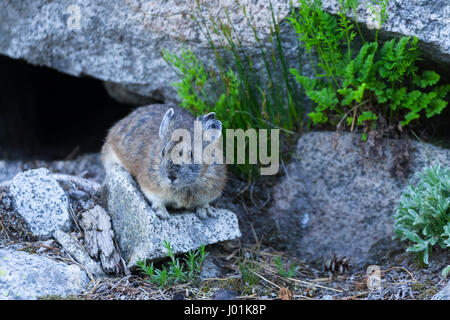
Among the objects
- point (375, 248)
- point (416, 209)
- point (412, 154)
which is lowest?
point (375, 248)

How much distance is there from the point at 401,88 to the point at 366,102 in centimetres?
42

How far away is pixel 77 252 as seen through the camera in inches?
199

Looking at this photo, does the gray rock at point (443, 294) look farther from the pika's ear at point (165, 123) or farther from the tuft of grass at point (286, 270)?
the pika's ear at point (165, 123)

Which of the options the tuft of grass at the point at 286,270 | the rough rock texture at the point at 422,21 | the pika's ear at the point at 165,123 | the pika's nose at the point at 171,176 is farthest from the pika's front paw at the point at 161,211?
the rough rock texture at the point at 422,21

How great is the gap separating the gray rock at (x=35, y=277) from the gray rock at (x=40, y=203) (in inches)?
15.7

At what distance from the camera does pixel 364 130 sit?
608 cm

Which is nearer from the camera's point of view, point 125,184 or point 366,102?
point 125,184

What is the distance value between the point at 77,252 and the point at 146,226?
27.0 inches

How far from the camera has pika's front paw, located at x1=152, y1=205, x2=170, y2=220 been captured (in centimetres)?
531

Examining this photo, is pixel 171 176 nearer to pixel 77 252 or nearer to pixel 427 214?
pixel 77 252

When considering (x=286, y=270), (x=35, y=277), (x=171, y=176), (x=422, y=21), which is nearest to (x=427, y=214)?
(x=286, y=270)

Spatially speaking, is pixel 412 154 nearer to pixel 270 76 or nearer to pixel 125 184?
pixel 270 76

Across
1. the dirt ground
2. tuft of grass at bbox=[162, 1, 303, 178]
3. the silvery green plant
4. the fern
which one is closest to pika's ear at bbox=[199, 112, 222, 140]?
tuft of grass at bbox=[162, 1, 303, 178]

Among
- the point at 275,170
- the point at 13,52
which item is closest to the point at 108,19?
the point at 13,52
